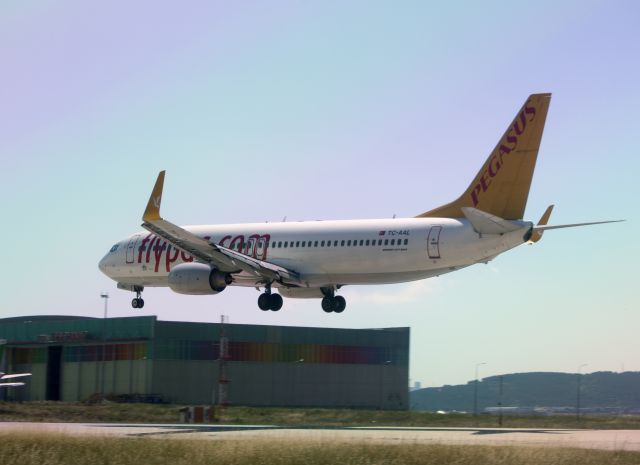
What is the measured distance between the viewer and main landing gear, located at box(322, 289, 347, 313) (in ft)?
175

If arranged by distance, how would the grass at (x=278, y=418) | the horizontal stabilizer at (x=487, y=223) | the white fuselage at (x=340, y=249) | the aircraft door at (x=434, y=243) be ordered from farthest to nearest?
the grass at (x=278, y=418)
the aircraft door at (x=434, y=243)
the white fuselage at (x=340, y=249)
the horizontal stabilizer at (x=487, y=223)

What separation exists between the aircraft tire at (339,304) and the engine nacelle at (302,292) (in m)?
0.81

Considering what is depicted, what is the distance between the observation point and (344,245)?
48781mm

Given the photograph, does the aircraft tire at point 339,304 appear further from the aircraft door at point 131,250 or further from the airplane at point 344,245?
the aircraft door at point 131,250

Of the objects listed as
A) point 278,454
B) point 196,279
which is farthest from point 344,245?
point 278,454

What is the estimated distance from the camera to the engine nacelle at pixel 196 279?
49.2 meters

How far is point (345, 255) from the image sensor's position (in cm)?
4866

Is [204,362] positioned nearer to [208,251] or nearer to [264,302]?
[264,302]

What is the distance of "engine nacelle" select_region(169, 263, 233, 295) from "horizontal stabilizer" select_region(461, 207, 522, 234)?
44.4ft

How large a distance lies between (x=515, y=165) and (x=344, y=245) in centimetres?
931

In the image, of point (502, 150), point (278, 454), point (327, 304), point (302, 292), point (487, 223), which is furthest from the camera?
point (302, 292)

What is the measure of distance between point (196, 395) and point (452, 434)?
4340 cm

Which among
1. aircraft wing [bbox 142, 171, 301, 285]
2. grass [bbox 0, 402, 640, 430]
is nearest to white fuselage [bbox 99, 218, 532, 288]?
aircraft wing [bbox 142, 171, 301, 285]

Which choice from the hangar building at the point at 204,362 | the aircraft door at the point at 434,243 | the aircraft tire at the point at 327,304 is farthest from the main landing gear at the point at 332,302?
the hangar building at the point at 204,362
